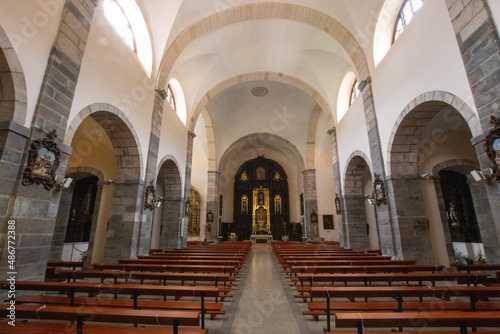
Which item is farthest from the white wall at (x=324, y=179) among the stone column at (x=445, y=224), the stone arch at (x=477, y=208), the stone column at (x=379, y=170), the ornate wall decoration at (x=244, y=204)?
the stone column at (x=445, y=224)

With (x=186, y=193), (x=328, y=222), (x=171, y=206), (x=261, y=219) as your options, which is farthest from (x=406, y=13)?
(x=261, y=219)

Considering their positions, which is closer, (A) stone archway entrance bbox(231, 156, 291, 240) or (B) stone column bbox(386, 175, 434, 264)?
(B) stone column bbox(386, 175, 434, 264)

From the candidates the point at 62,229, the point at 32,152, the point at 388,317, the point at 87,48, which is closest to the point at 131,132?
the point at 87,48

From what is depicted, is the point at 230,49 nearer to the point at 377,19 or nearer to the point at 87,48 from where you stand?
the point at 377,19

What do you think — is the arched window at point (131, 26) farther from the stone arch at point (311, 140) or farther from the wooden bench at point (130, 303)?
the stone arch at point (311, 140)

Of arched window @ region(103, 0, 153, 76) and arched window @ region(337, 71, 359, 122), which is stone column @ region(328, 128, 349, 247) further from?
arched window @ region(103, 0, 153, 76)

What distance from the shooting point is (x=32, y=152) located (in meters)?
3.58

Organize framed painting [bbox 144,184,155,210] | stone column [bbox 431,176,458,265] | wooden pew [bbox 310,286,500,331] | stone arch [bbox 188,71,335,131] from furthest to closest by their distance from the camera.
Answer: stone arch [bbox 188,71,335,131] → framed painting [bbox 144,184,155,210] → stone column [bbox 431,176,458,265] → wooden pew [bbox 310,286,500,331]

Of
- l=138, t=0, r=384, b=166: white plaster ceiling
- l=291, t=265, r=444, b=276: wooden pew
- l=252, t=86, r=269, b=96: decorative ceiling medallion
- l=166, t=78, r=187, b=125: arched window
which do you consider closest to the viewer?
l=291, t=265, r=444, b=276: wooden pew

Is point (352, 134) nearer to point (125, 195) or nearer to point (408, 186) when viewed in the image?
point (408, 186)

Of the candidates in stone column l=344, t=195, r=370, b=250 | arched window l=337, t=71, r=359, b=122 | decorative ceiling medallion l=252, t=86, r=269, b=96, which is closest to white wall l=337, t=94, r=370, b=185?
arched window l=337, t=71, r=359, b=122

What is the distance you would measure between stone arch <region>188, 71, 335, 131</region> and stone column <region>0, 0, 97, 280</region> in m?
6.86

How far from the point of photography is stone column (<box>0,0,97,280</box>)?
3.46 metres

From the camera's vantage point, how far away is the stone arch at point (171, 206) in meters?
9.84
